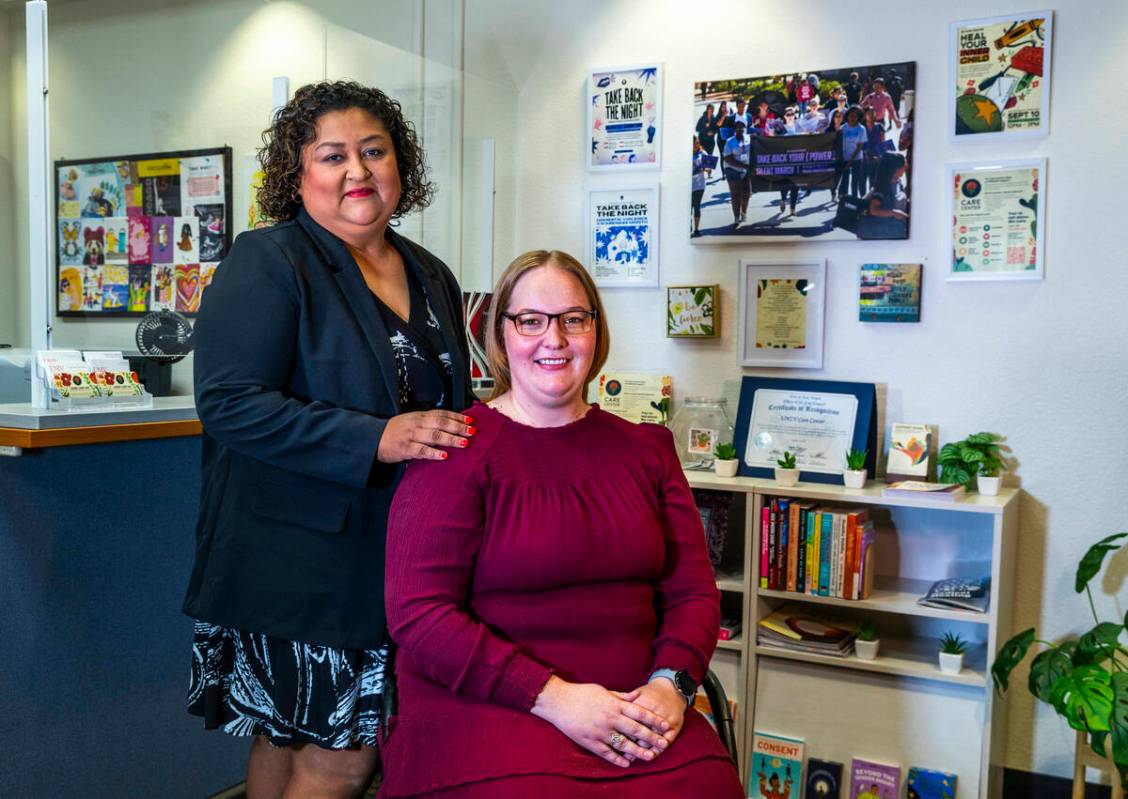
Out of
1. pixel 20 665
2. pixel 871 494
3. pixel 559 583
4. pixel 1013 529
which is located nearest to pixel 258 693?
pixel 559 583

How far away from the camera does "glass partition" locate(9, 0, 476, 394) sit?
126 inches

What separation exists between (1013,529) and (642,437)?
148 cm

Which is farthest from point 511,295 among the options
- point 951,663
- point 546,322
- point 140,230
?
point 140,230

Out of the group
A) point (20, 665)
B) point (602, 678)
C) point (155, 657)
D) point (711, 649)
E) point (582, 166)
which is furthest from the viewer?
point (582, 166)

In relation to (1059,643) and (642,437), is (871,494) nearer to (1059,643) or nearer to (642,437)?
(1059,643)

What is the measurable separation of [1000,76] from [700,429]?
1.31 metres

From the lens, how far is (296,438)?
1.50 metres

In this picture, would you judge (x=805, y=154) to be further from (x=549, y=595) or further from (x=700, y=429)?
(x=549, y=595)

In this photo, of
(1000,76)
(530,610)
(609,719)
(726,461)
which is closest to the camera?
(609,719)

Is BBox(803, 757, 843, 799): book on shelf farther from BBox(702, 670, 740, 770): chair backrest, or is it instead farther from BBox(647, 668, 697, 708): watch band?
BBox(647, 668, 697, 708): watch band

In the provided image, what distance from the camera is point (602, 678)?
60.6 inches

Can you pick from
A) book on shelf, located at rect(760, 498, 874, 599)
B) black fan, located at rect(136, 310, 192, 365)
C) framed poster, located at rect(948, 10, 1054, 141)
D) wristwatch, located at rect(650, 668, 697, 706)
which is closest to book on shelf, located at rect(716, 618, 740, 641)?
book on shelf, located at rect(760, 498, 874, 599)

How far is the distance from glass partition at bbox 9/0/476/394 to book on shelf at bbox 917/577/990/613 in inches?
69.1

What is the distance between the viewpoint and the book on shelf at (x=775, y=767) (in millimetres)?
2705
